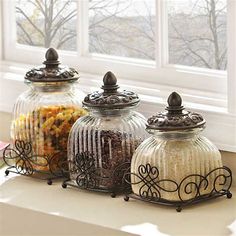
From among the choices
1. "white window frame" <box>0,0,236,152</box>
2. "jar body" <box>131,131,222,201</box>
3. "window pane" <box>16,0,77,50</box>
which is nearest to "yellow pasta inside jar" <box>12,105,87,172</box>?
"white window frame" <box>0,0,236,152</box>

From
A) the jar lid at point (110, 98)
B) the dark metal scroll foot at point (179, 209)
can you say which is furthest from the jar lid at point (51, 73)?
the dark metal scroll foot at point (179, 209)

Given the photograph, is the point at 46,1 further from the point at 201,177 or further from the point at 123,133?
the point at 201,177

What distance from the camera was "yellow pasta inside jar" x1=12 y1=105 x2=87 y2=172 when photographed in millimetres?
2547

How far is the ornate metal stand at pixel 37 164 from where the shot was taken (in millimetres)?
2559

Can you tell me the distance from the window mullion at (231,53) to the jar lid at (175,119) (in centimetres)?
16

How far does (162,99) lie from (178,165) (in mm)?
377

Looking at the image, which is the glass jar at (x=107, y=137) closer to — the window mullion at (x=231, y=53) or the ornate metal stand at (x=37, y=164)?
the ornate metal stand at (x=37, y=164)

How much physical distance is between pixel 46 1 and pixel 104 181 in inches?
31.8

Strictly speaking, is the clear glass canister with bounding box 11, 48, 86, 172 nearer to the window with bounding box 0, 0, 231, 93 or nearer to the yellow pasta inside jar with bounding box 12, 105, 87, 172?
the yellow pasta inside jar with bounding box 12, 105, 87, 172

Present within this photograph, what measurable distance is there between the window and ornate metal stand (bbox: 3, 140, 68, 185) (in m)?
0.38

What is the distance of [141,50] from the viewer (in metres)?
2.74

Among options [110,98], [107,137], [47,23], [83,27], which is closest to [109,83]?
[110,98]

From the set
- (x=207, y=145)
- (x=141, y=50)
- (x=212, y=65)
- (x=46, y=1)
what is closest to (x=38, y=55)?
(x=46, y=1)

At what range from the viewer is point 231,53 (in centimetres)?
239
